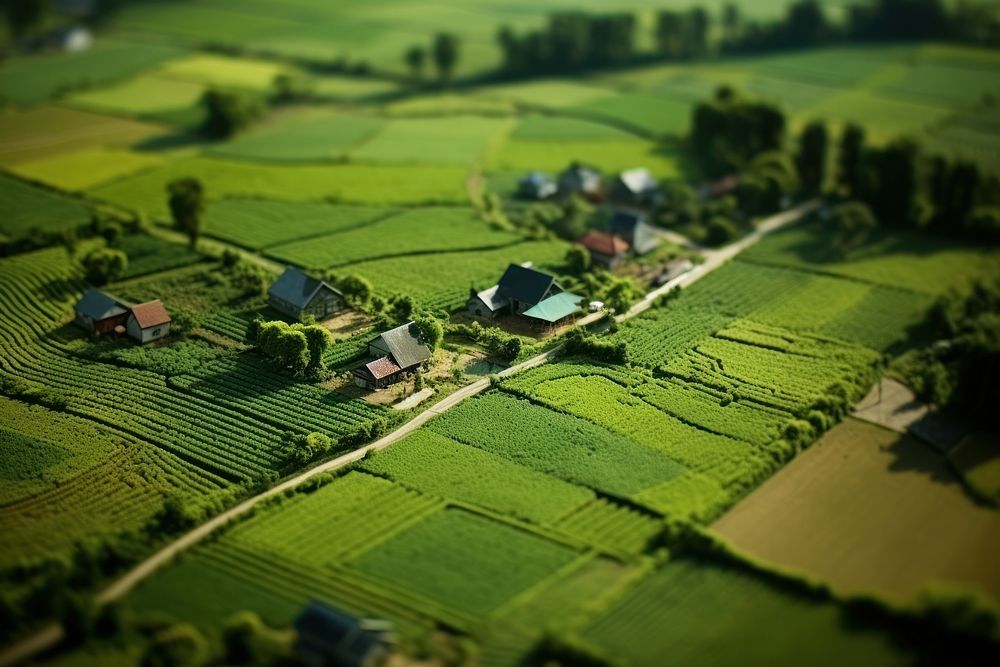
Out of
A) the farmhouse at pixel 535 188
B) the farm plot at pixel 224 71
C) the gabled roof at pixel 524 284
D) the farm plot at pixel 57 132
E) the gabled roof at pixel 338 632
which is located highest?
the farm plot at pixel 224 71

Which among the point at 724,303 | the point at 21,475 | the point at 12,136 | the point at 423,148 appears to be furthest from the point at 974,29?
the point at 21,475

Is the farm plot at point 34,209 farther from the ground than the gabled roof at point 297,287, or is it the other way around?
the farm plot at point 34,209

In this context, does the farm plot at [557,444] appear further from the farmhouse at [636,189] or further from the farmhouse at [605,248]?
the farmhouse at [636,189]

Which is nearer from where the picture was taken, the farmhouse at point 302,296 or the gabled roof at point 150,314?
the gabled roof at point 150,314

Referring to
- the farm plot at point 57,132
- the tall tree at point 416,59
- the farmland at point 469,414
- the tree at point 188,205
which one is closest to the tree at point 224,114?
the farmland at point 469,414

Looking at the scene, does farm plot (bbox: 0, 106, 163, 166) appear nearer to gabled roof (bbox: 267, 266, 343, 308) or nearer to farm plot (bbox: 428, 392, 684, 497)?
gabled roof (bbox: 267, 266, 343, 308)

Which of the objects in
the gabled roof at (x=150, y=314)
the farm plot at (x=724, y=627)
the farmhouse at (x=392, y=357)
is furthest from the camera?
the gabled roof at (x=150, y=314)

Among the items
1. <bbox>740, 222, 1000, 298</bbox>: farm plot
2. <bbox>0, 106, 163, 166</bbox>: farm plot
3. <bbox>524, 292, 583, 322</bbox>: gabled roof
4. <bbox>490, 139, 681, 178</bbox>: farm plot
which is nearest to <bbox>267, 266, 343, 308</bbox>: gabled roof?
<bbox>524, 292, 583, 322</bbox>: gabled roof
